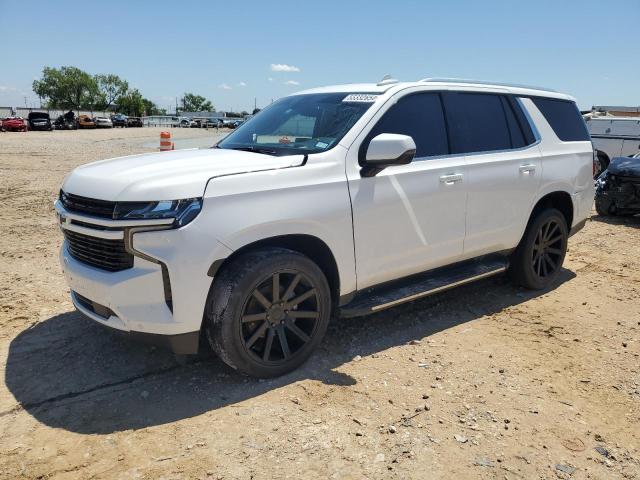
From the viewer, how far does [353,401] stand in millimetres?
3143

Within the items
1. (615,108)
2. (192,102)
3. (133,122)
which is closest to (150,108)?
(192,102)

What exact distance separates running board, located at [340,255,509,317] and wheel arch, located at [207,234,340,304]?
22cm

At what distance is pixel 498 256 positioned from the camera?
15.7 ft

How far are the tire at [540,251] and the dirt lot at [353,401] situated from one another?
0.50 meters

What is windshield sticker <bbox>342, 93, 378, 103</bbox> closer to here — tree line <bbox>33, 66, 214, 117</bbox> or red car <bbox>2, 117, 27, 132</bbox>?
red car <bbox>2, 117, 27, 132</bbox>

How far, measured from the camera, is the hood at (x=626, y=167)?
8.71 metres

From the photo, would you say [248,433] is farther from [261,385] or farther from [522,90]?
[522,90]

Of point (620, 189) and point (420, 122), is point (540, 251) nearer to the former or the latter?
point (420, 122)

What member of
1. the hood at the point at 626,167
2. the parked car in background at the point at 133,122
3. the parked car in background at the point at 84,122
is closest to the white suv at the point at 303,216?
the hood at the point at 626,167

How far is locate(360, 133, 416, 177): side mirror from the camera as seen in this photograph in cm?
330

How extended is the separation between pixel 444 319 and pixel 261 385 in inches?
75.4

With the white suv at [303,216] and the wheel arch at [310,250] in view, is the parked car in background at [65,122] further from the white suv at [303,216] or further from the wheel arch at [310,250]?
the wheel arch at [310,250]

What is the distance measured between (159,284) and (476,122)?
119 inches

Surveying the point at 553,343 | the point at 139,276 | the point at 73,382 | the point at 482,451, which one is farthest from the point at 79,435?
the point at 553,343
